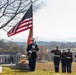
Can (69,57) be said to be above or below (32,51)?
below

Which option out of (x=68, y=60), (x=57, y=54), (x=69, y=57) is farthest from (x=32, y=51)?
(x=68, y=60)

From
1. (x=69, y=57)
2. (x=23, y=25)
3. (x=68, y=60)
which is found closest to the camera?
(x=23, y=25)

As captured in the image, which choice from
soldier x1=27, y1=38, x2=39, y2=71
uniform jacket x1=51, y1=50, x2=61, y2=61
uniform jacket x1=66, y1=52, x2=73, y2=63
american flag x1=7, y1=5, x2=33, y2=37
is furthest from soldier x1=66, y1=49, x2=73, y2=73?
soldier x1=27, y1=38, x2=39, y2=71

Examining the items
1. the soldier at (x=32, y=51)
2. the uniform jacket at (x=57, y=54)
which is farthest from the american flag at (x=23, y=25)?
the uniform jacket at (x=57, y=54)

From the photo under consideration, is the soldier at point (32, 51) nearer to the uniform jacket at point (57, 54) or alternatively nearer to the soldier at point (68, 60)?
the uniform jacket at point (57, 54)

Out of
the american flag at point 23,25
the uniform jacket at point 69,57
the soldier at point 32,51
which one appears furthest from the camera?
the uniform jacket at point 69,57

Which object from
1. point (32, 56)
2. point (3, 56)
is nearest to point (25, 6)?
point (32, 56)

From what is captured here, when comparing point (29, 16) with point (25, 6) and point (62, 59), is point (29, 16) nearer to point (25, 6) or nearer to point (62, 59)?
point (62, 59)

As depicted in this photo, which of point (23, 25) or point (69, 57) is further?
point (69, 57)

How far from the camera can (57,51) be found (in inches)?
928

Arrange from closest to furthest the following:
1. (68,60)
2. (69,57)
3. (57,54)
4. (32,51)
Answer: (32,51), (57,54), (69,57), (68,60)

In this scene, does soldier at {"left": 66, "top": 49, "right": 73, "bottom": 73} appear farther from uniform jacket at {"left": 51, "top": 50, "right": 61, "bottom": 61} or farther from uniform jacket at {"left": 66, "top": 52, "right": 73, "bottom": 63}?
uniform jacket at {"left": 51, "top": 50, "right": 61, "bottom": 61}

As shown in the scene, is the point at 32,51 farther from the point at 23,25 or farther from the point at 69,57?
the point at 69,57

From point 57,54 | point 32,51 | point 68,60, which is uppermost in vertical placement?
point 32,51
